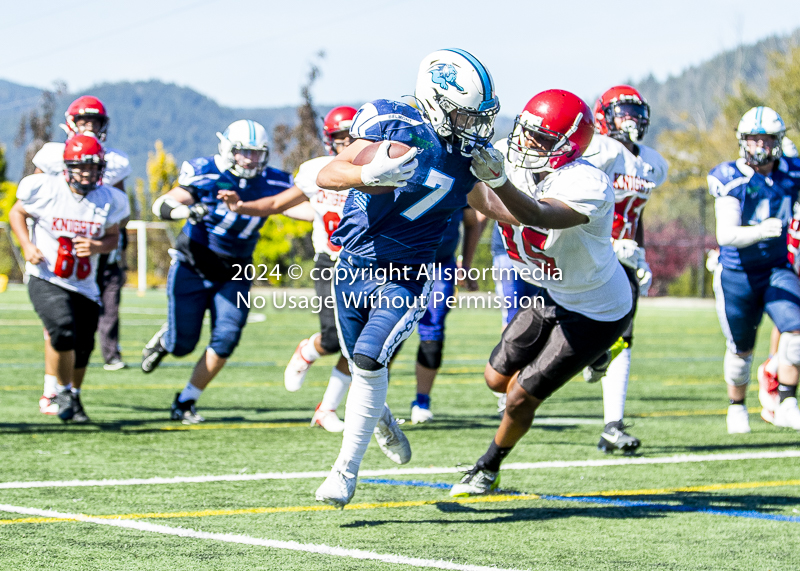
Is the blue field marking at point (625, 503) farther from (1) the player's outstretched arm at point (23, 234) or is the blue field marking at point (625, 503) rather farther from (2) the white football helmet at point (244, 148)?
(1) the player's outstretched arm at point (23, 234)

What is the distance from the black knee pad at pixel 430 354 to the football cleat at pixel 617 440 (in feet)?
4.88

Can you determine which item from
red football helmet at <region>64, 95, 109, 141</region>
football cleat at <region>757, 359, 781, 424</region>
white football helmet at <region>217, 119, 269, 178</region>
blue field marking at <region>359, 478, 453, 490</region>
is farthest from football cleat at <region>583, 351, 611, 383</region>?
red football helmet at <region>64, 95, 109, 141</region>

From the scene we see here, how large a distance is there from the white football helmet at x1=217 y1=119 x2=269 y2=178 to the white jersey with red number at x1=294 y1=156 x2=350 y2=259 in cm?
38

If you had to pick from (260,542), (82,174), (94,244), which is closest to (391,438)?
(260,542)

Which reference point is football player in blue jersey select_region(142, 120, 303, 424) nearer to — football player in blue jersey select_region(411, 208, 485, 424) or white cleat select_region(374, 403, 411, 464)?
football player in blue jersey select_region(411, 208, 485, 424)

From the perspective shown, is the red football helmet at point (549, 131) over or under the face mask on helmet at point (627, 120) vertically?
under

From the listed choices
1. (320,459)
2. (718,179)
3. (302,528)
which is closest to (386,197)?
(302,528)

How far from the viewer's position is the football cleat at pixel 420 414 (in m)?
6.79

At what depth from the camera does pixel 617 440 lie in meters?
5.66

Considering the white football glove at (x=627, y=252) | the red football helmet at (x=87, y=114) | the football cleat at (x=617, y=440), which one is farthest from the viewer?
the red football helmet at (x=87, y=114)

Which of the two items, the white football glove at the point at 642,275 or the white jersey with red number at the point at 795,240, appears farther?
the white jersey with red number at the point at 795,240

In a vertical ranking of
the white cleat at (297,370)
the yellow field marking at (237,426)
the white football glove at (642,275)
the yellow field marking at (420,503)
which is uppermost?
the white football glove at (642,275)

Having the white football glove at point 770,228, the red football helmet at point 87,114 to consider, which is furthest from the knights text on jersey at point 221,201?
the white football glove at point 770,228

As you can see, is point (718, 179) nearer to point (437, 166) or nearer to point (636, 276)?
point (636, 276)
